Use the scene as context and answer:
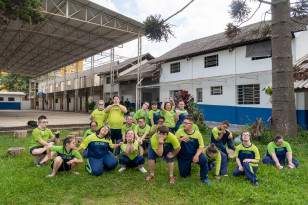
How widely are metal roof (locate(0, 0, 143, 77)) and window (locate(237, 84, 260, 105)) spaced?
341 inches

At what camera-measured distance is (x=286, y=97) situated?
7.66m

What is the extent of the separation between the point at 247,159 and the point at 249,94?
9.41 metres

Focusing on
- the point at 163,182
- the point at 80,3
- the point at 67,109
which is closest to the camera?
the point at 163,182

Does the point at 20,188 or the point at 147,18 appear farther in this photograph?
the point at 147,18

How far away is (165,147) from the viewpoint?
436cm

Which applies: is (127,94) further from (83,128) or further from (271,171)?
(271,171)

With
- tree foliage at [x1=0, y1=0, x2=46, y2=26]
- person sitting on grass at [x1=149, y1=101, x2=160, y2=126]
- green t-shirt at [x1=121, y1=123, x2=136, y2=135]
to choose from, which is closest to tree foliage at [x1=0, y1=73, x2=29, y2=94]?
tree foliage at [x1=0, y1=0, x2=46, y2=26]

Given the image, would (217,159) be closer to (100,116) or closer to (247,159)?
(247,159)

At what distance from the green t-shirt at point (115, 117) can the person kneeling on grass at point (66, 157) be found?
173 cm

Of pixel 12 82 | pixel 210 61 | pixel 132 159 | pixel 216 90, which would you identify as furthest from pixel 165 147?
pixel 12 82

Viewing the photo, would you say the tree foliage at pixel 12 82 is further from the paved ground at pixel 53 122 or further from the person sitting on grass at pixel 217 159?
the person sitting on grass at pixel 217 159

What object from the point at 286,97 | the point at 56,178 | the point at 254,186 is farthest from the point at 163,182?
the point at 286,97

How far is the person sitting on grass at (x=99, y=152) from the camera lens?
15.1 ft

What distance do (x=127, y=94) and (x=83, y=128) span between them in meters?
11.3
